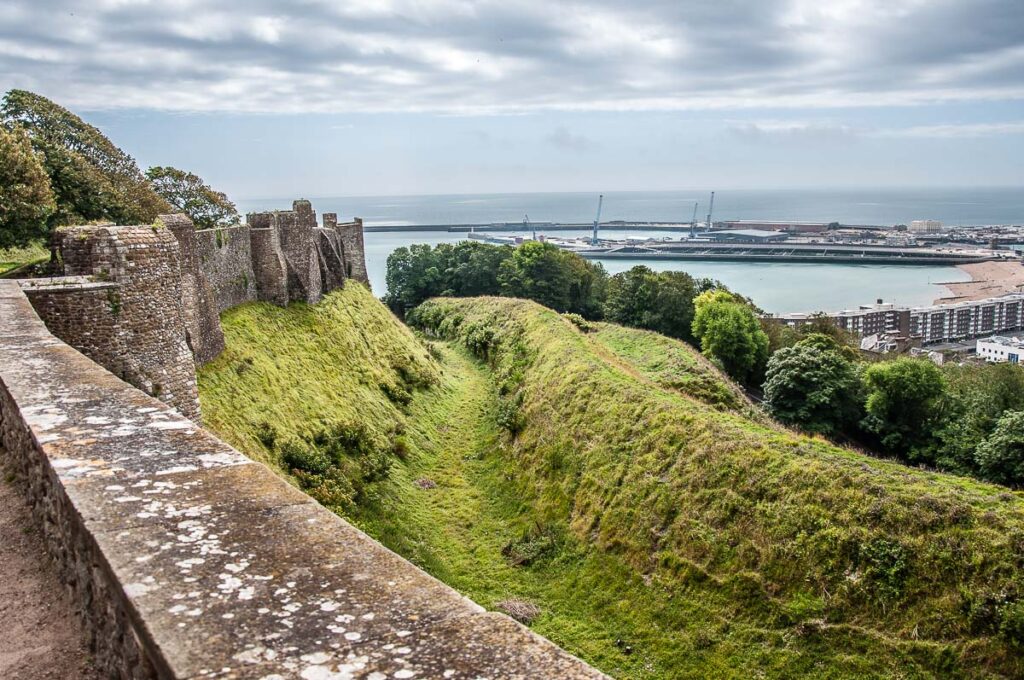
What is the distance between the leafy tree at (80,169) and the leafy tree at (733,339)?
103ft

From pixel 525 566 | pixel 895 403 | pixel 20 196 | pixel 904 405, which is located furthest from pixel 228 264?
pixel 904 405

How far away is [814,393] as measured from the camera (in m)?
36.3

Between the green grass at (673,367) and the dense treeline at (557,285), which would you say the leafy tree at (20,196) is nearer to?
the green grass at (673,367)

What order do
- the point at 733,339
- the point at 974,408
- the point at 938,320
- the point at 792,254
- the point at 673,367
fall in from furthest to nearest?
1. the point at 792,254
2. the point at 938,320
3. the point at 733,339
4. the point at 974,408
5. the point at 673,367

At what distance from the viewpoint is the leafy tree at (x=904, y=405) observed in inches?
1380

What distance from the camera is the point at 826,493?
1548 centimetres

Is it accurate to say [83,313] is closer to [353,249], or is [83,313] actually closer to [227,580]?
[227,580]

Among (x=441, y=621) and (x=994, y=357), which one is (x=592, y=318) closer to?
(x=994, y=357)

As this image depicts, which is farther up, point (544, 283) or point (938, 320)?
point (544, 283)

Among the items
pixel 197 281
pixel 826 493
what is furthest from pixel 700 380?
pixel 197 281

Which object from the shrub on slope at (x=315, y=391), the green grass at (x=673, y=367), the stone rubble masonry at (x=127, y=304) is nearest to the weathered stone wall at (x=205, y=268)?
the stone rubble masonry at (x=127, y=304)

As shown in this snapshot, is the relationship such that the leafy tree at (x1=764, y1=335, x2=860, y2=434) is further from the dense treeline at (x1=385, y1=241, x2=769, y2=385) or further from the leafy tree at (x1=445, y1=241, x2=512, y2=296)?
the leafy tree at (x1=445, y1=241, x2=512, y2=296)

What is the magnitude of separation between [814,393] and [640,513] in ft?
73.2

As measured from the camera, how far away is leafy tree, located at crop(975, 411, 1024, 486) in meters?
28.7
